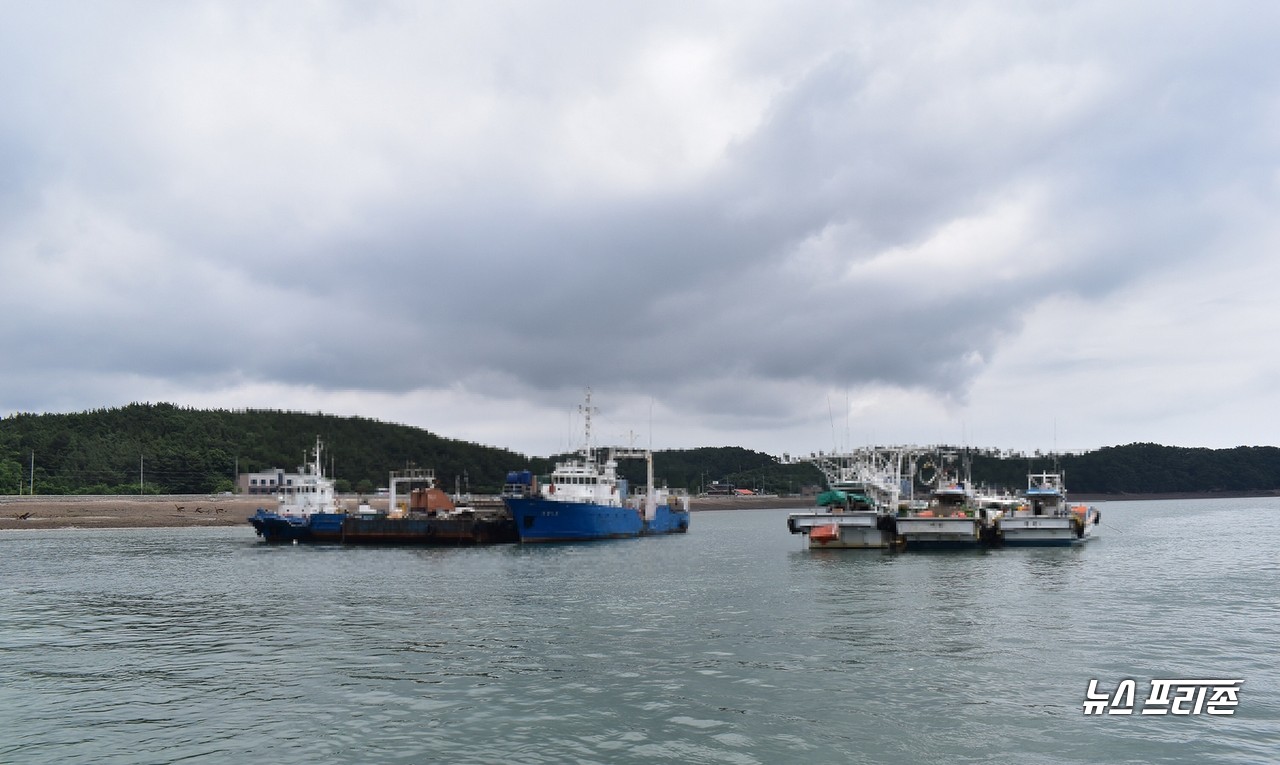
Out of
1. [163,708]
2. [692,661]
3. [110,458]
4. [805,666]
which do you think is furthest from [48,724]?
[110,458]

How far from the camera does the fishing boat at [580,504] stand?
88.5m

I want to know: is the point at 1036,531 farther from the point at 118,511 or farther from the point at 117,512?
the point at 118,511

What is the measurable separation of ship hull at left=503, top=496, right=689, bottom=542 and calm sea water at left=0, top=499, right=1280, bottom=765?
34.0 m

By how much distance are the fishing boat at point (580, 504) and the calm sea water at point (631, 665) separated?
34751 millimetres

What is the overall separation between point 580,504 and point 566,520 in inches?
89.3

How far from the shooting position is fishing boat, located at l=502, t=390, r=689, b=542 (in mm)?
88500

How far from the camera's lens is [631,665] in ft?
84.2

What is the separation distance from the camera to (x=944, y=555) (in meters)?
68.8

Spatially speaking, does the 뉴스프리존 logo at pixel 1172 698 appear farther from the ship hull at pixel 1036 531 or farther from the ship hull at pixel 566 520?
the ship hull at pixel 566 520

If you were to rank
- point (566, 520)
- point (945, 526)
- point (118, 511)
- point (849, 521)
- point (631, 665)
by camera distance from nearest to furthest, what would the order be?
1. point (631, 665)
2. point (945, 526)
3. point (849, 521)
4. point (566, 520)
5. point (118, 511)

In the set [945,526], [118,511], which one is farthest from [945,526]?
[118,511]

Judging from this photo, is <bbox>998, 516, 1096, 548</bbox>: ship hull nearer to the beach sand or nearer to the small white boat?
the small white boat

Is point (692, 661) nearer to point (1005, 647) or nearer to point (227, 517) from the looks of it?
point (1005, 647)

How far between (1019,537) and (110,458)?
193 meters
